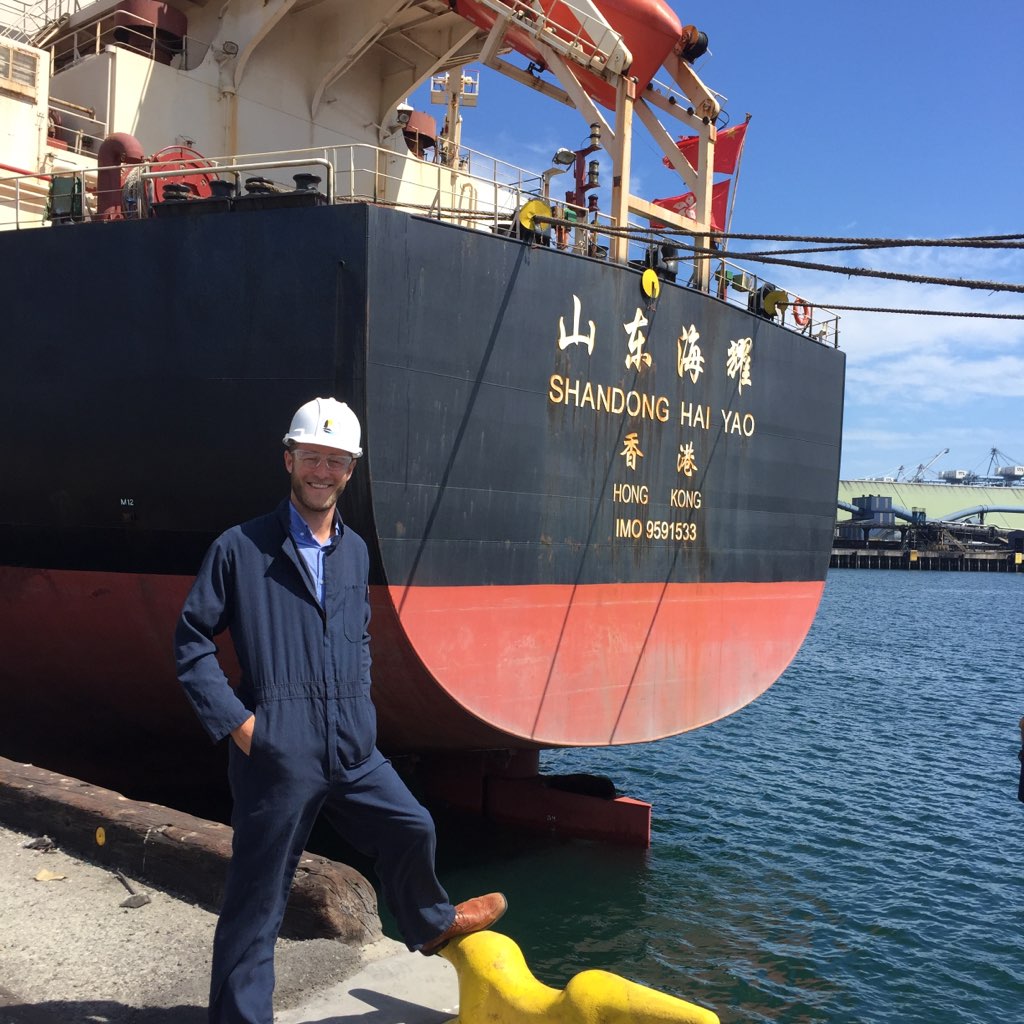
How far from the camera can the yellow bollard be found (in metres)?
2.99

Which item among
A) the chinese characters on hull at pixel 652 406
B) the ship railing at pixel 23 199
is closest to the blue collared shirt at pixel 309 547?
the chinese characters on hull at pixel 652 406

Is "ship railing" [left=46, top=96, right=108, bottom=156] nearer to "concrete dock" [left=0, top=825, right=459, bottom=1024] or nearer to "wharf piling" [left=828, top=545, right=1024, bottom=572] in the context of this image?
"concrete dock" [left=0, top=825, right=459, bottom=1024]

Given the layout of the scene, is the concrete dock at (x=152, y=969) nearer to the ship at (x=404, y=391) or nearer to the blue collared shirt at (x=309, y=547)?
the blue collared shirt at (x=309, y=547)

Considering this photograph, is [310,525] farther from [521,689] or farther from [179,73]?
[179,73]

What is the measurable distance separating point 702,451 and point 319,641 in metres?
6.56

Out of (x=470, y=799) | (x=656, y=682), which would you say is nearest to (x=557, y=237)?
(x=656, y=682)

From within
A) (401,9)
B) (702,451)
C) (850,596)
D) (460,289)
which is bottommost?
(850,596)

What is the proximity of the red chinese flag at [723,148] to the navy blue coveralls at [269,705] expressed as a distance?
8.21 metres

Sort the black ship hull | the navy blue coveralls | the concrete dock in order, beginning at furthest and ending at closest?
the black ship hull, the concrete dock, the navy blue coveralls

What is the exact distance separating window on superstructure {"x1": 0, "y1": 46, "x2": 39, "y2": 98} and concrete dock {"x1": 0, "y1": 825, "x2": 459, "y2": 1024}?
6730mm

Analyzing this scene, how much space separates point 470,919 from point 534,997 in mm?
317

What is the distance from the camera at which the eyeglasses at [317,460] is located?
3027 mm

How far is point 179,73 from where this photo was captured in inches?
360

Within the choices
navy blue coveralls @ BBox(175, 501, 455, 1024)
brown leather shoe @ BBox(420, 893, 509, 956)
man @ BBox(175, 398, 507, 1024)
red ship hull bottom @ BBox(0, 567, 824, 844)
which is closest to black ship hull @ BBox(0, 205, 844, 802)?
red ship hull bottom @ BBox(0, 567, 824, 844)
